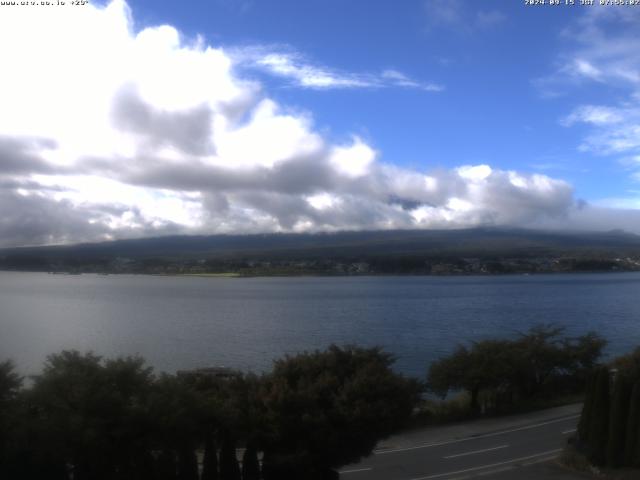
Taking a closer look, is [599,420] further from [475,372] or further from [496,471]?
[475,372]

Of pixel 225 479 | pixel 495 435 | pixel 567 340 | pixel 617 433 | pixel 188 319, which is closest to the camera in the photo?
pixel 225 479

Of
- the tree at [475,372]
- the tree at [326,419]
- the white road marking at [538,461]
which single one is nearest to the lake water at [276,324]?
the tree at [475,372]

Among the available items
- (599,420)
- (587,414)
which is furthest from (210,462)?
(587,414)

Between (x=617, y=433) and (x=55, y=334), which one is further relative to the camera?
(x=55, y=334)

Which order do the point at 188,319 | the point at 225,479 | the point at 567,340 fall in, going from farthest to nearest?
the point at 188,319
the point at 567,340
the point at 225,479

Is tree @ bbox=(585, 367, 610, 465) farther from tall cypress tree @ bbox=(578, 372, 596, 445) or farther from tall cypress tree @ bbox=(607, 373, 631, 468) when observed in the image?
tall cypress tree @ bbox=(607, 373, 631, 468)

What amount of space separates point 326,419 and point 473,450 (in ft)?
31.3

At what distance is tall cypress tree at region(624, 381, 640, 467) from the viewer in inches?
735

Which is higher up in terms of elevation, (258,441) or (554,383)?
(258,441)

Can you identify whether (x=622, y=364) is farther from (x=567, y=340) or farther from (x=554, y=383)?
(x=567, y=340)

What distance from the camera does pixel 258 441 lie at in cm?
1577

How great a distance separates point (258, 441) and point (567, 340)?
95.1ft

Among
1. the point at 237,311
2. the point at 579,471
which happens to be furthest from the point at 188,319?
the point at 579,471

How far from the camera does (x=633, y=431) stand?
1891 cm
